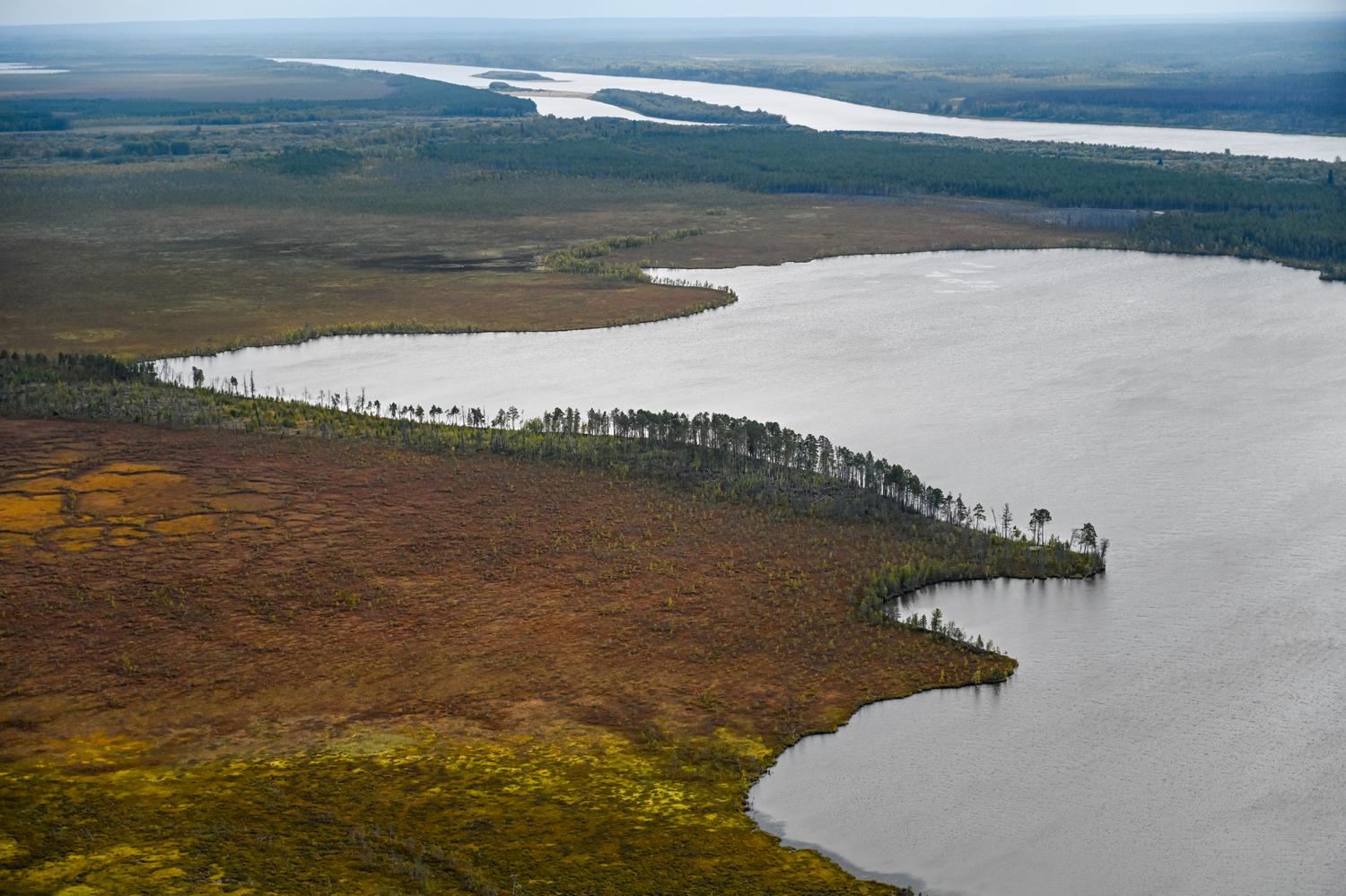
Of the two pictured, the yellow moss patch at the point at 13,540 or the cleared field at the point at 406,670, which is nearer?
the cleared field at the point at 406,670

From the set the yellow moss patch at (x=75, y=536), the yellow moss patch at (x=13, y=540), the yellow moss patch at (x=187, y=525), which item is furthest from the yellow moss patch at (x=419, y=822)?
the yellow moss patch at (x=187, y=525)

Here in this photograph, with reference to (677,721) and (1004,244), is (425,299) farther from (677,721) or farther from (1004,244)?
(677,721)

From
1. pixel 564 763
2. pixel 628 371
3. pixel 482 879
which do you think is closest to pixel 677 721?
pixel 564 763

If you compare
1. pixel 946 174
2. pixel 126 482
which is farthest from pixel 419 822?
pixel 946 174

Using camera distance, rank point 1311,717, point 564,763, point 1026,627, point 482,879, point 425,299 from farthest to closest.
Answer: point 425,299, point 1026,627, point 1311,717, point 564,763, point 482,879

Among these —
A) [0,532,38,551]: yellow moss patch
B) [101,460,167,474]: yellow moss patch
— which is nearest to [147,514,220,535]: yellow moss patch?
[0,532,38,551]: yellow moss patch

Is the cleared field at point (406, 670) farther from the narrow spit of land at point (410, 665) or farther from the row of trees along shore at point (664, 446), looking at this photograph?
the row of trees along shore at point (664, 446)

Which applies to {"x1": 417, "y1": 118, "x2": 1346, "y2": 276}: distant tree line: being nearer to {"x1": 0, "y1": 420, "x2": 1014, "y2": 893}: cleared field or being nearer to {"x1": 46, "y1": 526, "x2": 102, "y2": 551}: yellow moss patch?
{"x1": 0, "y1": 420, "x2": 1014, "y2": 893}: cleared field
